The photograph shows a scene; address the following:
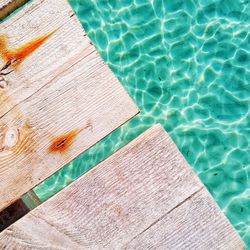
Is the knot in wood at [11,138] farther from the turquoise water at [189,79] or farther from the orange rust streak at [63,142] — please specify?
the turquoise water at [189,79]

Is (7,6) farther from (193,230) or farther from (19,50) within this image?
(193,230)

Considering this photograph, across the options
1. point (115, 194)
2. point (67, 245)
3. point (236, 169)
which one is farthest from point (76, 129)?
point (236, 169)

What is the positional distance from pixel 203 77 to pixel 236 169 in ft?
2.94

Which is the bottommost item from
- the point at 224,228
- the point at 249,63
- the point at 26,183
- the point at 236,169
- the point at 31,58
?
the point at 236,169

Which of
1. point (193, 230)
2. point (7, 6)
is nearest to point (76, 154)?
point (193, 230)

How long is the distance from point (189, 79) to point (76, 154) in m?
2.28

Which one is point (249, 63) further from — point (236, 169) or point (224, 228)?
point (224, 228)

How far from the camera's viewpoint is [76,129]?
2297 millimetres

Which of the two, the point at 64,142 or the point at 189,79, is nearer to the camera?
the point at 64,142

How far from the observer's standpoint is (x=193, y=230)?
227 centimetres

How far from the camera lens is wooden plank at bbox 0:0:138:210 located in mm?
2283

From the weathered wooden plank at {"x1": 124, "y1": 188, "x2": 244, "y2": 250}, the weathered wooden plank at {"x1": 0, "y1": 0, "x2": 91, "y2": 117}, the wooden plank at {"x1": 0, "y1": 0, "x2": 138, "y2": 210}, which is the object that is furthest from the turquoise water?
the weathered wooden plank at {"x1": 0, "y1": 0, "x2": 91, "y2": 117}

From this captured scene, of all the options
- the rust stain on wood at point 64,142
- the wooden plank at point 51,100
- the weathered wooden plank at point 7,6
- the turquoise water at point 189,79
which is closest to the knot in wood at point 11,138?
the wooden plank at point 51,100

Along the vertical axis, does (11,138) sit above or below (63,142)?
above
